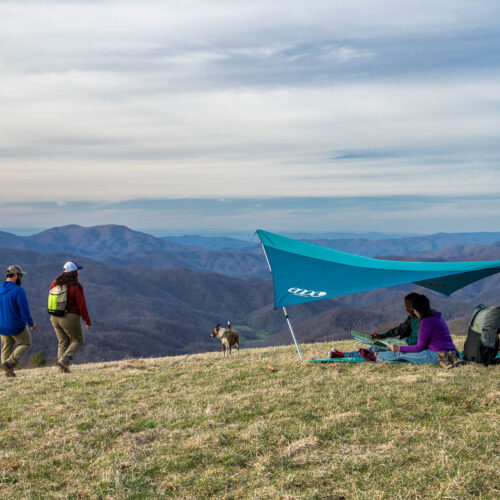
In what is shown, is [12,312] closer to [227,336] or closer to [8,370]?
[8,370]

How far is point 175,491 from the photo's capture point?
17.6ft

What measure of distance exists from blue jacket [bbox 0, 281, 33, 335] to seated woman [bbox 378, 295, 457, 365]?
356 inches

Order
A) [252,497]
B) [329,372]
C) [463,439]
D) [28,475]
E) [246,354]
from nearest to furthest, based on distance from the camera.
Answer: [252,497], [28,475], [463,439], [329,372], [246,354]

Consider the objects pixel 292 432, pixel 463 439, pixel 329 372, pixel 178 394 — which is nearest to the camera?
pixel 463 439

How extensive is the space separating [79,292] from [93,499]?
774cm

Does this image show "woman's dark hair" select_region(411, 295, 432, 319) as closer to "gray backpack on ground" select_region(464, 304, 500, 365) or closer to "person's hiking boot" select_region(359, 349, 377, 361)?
"gray backpack on ground" select_region(464, 304, 500, 365)

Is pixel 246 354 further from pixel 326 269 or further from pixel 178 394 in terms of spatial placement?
pixel 178 394

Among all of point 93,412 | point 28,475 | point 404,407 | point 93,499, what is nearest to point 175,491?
point 93,499

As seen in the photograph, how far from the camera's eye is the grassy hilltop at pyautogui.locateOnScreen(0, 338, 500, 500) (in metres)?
5.40

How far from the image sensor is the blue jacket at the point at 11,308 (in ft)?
39.6

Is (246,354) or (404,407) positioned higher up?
(404,407)

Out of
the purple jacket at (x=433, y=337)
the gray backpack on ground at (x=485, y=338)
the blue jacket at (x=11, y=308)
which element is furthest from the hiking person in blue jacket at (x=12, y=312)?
the gray backpack on ground at (x=485, y=338)

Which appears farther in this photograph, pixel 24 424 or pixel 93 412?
pixel 93 412

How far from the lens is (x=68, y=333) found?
493 inches
